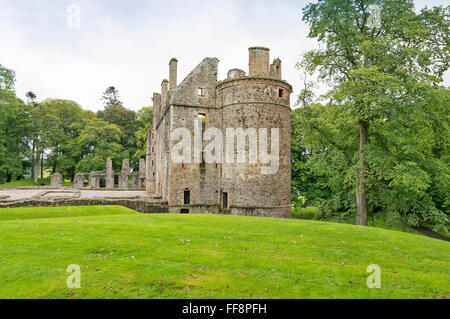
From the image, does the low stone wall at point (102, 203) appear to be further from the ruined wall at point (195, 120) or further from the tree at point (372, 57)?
the tree at point (372, 57)

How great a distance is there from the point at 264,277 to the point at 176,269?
2.21 meters

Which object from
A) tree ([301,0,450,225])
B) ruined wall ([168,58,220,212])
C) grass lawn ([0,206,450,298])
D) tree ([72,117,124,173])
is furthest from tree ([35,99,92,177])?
tree ([301,0,450,225])

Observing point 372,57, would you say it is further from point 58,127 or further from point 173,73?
point 58,127

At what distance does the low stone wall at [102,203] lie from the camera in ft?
57.7

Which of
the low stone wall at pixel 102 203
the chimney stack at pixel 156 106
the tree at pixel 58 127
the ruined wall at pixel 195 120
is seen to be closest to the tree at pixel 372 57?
the ruined wall at pixel 195 120

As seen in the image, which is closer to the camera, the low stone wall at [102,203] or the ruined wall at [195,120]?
the low stone wall at [102,203]

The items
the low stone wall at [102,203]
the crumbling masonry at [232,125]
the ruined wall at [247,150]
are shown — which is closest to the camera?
the low stone wall at [102,203]

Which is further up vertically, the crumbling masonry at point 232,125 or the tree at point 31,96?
the tree at point 31,96


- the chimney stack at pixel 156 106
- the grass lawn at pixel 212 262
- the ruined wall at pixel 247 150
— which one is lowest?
the grass lawn at pixel 212 262

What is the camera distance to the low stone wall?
17.6 m

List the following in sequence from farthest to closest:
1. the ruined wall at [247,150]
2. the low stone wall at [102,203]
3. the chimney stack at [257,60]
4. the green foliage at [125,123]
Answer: the green foliage at [125,123]
the chimney stack at [257,60]
the ruined wall at [247,150]
the low stone wall at [102,203]

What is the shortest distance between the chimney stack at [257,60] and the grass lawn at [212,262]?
14.5 meters
